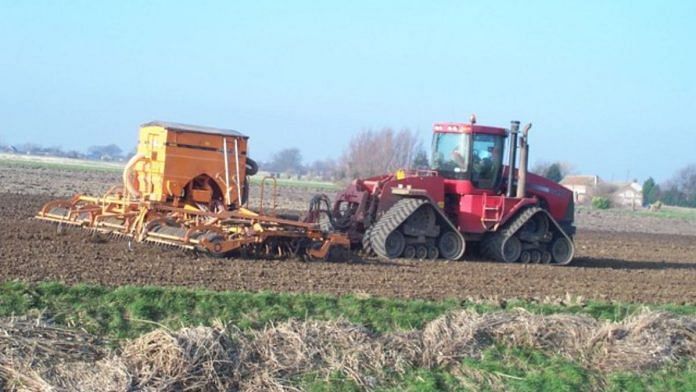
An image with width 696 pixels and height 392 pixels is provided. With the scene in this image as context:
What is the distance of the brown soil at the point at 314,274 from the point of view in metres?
12.3

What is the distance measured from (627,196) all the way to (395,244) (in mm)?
69062

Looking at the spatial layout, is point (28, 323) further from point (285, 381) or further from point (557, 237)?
point (557, 237)

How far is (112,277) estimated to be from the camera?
38.9ft

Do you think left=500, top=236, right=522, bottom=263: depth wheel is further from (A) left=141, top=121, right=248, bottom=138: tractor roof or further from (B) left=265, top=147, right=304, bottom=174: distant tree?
(B) left=265, top=147, right=304, bottom=174: distant tree

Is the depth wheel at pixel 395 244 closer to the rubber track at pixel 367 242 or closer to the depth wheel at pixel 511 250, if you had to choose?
the rubber track at pixel 367 242

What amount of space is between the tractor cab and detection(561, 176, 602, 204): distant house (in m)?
55.2

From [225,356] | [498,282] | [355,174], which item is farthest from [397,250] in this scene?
[355,174]

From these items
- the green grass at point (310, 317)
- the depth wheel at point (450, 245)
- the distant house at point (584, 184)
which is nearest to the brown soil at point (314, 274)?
the depth wheel at point (450, 245)

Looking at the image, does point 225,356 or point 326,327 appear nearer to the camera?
point 225,356

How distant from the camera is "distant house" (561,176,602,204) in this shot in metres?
76.4

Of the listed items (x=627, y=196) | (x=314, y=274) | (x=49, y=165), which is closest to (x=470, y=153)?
(x=314, y=274)

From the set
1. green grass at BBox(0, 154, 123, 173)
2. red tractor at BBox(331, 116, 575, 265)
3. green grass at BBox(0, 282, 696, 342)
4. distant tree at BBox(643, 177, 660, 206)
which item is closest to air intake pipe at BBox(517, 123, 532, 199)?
red tractor at BBox(331, 116, 575, 265)

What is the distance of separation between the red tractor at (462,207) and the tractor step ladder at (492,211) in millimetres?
19

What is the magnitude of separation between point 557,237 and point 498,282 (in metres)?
4.88
